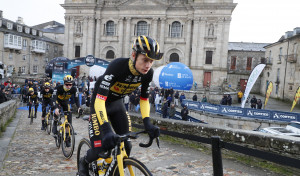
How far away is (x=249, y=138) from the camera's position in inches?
218

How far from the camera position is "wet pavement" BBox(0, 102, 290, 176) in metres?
4.91

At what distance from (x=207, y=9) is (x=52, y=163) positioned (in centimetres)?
4343

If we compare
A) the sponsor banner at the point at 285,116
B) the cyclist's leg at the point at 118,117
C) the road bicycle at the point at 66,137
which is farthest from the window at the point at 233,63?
the cyclist's leg at the point at 118,117

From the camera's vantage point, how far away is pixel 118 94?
12.0ft

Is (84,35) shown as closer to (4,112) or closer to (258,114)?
(258,114)

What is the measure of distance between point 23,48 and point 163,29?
96.9 ft

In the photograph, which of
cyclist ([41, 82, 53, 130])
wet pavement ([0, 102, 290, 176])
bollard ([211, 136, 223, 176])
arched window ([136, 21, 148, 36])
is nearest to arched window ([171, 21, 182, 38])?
arched window ([136, 21, 148, 36])

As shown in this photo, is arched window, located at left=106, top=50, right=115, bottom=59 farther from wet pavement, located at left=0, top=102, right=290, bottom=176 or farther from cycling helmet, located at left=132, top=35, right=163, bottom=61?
cycling helmet, located at left=132, top=35, right=163, bottom=61

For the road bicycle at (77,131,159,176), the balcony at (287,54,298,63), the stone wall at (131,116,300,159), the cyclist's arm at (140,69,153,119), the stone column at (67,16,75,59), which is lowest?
the stone wall at (131,116,300,159)

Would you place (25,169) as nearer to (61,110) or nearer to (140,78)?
(61,110)

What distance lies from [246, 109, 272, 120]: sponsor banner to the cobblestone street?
11.2 m

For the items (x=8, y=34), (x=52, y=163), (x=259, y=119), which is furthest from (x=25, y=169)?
(x=8, y=34)

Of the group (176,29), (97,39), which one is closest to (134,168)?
(176,29)

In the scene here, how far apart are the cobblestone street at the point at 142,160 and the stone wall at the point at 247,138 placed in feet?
1.67
